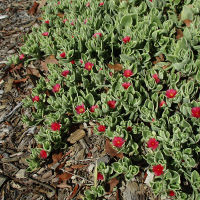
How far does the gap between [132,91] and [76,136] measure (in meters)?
0.79

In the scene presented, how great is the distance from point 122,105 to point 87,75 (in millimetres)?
655

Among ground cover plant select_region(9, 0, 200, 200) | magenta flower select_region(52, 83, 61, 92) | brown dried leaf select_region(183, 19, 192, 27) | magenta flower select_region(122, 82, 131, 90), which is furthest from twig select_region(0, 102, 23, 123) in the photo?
brown dried leaf select_region(183, 19, 192, 27)

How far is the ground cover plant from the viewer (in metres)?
2.20

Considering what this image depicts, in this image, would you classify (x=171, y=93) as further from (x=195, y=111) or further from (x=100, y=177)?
(x=100, y=177)

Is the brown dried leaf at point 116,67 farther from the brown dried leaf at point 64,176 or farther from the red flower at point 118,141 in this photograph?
the brown dried leaf at point 64,176

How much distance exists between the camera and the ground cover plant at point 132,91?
2203 mm

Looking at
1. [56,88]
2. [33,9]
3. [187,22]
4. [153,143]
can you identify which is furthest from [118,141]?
[33,9]

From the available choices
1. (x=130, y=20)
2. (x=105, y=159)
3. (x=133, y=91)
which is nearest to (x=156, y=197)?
(x=105, y=159)

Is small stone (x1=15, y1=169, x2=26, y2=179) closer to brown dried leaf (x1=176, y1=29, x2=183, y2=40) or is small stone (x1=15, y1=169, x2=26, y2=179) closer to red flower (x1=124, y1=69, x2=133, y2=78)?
red flower (x1=124, y1=69, x2=133, y2=78)

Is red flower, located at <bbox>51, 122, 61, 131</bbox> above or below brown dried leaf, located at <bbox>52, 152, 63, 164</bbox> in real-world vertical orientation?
above

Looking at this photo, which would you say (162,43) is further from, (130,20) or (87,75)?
(87,75)

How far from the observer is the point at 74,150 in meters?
2.62

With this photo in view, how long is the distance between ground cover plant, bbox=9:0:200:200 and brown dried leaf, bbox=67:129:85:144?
0.32 ft

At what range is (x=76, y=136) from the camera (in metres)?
2.68
